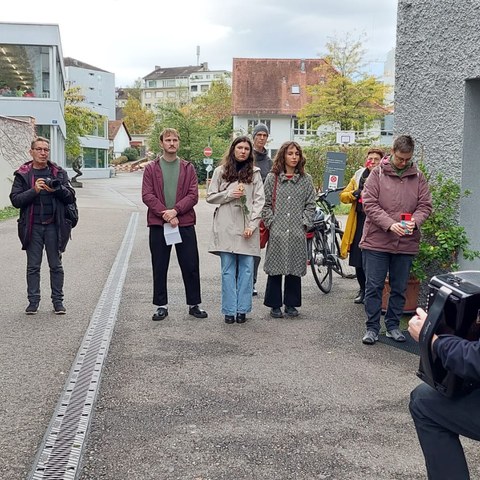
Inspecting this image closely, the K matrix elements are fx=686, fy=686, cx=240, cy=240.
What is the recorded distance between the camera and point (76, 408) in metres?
4.67

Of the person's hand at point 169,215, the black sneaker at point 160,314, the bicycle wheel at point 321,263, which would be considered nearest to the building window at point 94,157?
the bicycle wheel at point 321,263

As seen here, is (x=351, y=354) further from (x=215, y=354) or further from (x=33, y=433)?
(x=33, y=433)

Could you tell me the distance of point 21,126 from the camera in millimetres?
23578

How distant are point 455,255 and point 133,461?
430 centimetres

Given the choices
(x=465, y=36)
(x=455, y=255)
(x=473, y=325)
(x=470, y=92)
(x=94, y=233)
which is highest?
(x=465, y=36)

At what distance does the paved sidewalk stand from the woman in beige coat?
34 cm

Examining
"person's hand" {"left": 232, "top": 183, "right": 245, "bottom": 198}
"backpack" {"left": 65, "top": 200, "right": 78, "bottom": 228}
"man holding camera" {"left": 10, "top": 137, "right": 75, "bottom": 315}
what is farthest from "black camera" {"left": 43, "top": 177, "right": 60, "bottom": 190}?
"person's hand" {"left": 232, "top": 183, "right": 245, "bottom": 198}

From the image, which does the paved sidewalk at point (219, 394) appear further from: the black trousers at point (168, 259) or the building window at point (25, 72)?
the building window at point (25, 72)

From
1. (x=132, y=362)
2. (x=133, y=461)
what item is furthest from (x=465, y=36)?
(x=133, y=461)

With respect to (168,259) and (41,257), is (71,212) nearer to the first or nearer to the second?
(41,257)

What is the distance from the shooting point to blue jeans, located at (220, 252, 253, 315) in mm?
7141

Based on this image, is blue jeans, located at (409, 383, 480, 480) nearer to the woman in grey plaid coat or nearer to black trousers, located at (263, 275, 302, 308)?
the woman in grey plaid coat

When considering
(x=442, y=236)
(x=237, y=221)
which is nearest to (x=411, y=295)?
(x=442, y=236)

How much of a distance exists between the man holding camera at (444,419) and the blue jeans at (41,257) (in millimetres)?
5356
